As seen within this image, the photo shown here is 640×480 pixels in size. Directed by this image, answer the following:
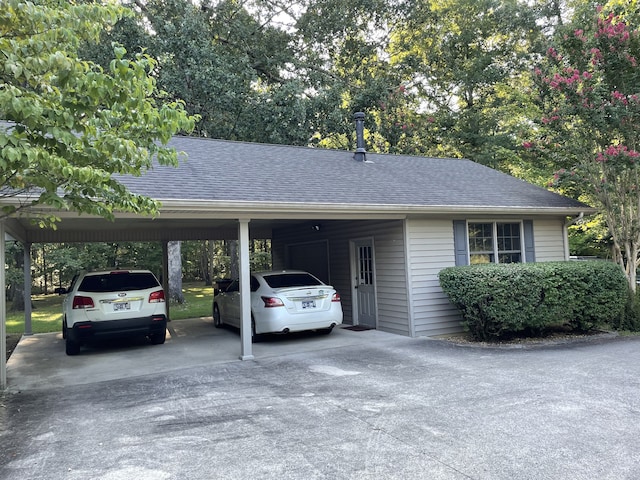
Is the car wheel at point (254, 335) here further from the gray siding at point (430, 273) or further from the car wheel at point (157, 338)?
the gray siding at point (430, 273)

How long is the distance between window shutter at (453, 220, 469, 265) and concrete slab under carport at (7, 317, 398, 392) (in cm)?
226

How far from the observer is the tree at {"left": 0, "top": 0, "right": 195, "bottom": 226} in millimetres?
3848

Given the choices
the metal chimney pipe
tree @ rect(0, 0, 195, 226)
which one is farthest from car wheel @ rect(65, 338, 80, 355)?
the metal chimney pipe

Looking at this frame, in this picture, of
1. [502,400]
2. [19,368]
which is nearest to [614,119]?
[502,400]

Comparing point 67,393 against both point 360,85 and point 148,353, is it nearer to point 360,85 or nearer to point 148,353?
point 148,353

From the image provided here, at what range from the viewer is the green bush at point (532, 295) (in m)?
8.25

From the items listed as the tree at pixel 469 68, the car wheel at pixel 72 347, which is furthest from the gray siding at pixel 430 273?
the tree at pixel 469 68

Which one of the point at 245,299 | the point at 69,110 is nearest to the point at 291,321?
the point at 245,299

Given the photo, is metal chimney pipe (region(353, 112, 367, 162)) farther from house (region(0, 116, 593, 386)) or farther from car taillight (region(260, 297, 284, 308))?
car taillight (region(260, 297, 284, 308))

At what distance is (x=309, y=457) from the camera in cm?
377

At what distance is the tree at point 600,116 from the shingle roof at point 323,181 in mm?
906

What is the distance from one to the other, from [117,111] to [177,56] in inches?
564

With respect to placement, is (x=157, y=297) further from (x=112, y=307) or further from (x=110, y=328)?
(x=110, y=328)

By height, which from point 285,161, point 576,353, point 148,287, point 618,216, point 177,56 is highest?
point 177,56
